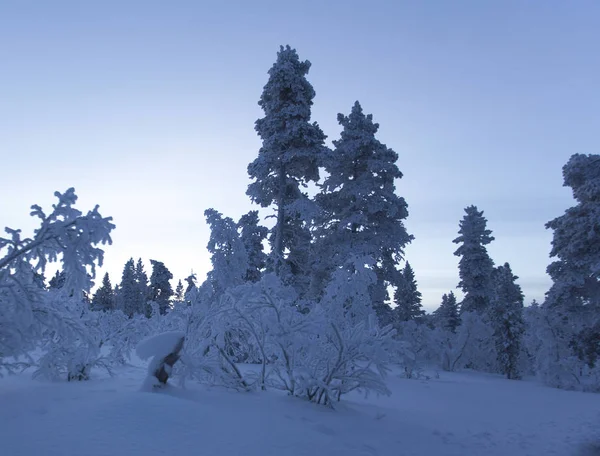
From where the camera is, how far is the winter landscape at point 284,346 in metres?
5.97

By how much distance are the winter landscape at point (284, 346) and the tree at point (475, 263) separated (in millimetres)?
9741

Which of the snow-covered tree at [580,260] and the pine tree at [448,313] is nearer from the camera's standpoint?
the snow-covered tree at [580,260]

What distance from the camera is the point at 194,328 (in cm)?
898

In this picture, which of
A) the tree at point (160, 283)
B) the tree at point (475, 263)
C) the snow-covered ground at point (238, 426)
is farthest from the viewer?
the tree at point (160, 283)

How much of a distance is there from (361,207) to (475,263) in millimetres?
16286

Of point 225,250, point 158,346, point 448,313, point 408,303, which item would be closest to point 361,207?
point 225,250

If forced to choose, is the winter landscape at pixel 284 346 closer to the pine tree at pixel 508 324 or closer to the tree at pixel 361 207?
the tree at pixel 361 207

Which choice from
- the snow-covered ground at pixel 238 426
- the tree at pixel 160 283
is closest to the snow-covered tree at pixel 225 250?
the snow-covered ground at pixel 238 426

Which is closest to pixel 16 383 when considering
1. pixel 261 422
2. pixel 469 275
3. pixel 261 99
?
pixel 261 422

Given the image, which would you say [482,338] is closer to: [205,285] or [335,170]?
[335,170]

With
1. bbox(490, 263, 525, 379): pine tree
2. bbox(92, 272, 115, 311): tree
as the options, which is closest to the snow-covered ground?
bbox(490, 263, 525, 379): pine tree

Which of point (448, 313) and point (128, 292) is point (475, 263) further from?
point (128, 292)

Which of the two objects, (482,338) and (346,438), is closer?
(346,438)

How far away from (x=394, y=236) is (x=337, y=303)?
21.4 feet
